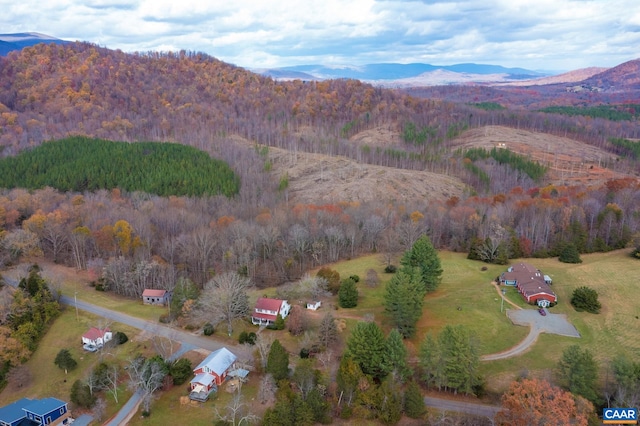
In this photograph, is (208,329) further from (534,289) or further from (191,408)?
(534,289)

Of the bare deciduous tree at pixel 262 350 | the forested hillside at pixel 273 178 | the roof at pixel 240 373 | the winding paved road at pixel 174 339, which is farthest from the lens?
the forested hillside at pixel 273 178

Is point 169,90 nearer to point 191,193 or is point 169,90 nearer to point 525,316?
point 191,193

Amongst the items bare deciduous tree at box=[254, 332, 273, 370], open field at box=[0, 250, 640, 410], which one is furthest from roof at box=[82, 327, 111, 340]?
bare deciduous tree at box=[254, 332, 273, 370]

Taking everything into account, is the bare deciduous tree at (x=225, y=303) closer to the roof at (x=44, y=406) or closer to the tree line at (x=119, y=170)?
the roof at (x=44, y=406)

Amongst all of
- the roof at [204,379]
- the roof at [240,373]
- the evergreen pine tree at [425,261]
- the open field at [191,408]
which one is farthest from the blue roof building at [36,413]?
the evergreen pine tree at [425,261]

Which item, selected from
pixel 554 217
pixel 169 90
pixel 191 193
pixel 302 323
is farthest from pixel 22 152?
pixel 554 217

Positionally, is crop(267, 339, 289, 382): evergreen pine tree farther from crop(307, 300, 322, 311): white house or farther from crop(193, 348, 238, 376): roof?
crop(307, 300, 322, 311): white house
